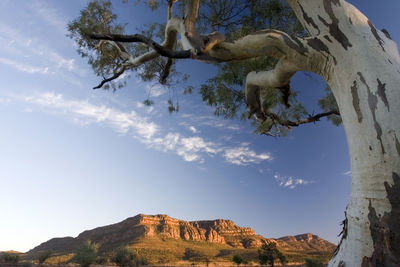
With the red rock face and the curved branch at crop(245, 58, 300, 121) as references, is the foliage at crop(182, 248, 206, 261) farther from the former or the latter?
the curved branch at crop(245, 58, 300, 121)

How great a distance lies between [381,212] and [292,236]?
109m

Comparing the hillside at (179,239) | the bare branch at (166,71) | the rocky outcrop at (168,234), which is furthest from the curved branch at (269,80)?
the rocky outcrop at (168,234)

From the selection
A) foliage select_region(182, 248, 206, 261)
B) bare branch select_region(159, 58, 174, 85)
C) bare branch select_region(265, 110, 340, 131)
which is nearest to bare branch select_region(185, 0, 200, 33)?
bare branch select_region(159, 58, 174, 85)

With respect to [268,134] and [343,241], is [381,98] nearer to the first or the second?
[343,241]

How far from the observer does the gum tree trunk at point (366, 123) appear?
130 cm

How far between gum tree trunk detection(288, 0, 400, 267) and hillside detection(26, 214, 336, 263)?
4727cm

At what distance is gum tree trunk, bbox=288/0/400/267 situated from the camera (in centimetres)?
130

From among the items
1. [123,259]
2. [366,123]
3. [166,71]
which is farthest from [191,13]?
[123,259]

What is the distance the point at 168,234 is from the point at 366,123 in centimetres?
7134

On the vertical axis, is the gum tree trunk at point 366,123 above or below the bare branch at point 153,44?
below

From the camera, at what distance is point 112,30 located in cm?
602

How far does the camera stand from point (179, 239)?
63.3 m

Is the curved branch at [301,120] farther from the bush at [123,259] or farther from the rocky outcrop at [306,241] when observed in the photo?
the rocky outcrop at [306,241]

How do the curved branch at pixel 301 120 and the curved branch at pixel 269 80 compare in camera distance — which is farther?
the curved branch at pixel 301 120
